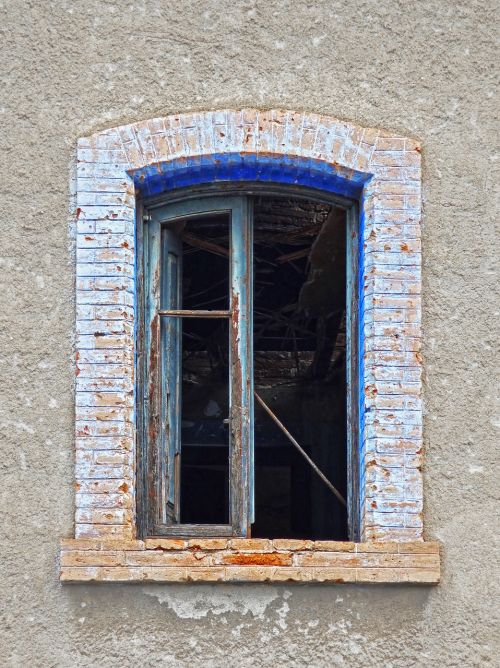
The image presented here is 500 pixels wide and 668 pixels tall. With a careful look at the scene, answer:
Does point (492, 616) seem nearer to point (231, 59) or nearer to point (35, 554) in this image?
point (35, 554)

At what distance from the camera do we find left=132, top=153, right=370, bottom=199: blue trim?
406 centimetres

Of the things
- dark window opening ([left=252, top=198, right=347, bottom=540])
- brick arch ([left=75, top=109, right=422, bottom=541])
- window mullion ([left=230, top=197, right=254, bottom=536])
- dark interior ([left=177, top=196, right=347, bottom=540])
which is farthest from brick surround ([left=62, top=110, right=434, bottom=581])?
dark interior ([left=177, top=196, right=347, bottom=540])

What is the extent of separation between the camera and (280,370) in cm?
929

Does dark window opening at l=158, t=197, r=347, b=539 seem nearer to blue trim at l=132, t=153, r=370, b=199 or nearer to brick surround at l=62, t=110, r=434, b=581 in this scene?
blue trim at l=132, t=153, r=370, b=199

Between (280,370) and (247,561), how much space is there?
5.47 m

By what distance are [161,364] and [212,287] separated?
2.37 m

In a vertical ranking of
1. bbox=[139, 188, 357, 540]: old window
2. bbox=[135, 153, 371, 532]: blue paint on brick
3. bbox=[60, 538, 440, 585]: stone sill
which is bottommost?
bbox=[60, 538, 440, 585]: stone sill

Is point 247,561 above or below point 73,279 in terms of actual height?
below

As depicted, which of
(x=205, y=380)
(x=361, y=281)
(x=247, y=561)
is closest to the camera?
(x=247, y=561)

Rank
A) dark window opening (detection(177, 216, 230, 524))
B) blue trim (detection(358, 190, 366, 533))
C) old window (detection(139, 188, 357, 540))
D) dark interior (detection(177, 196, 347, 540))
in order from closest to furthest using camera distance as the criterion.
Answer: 1. blue trim (detection(358, 190, 366, 533))
2. old window (detection(139, 188, 357, 540))
3. dark interior (detection(177, 196, 347, 540))
4. dark window opening (detection(177, 216, 230, 524))

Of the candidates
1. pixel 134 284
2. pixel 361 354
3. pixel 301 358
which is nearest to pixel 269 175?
pixel 134 284

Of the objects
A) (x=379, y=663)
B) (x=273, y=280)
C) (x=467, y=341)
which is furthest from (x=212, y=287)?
(x=379, y=663)

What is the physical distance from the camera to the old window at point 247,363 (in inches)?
164

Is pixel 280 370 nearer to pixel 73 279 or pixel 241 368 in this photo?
pixel 241 368
